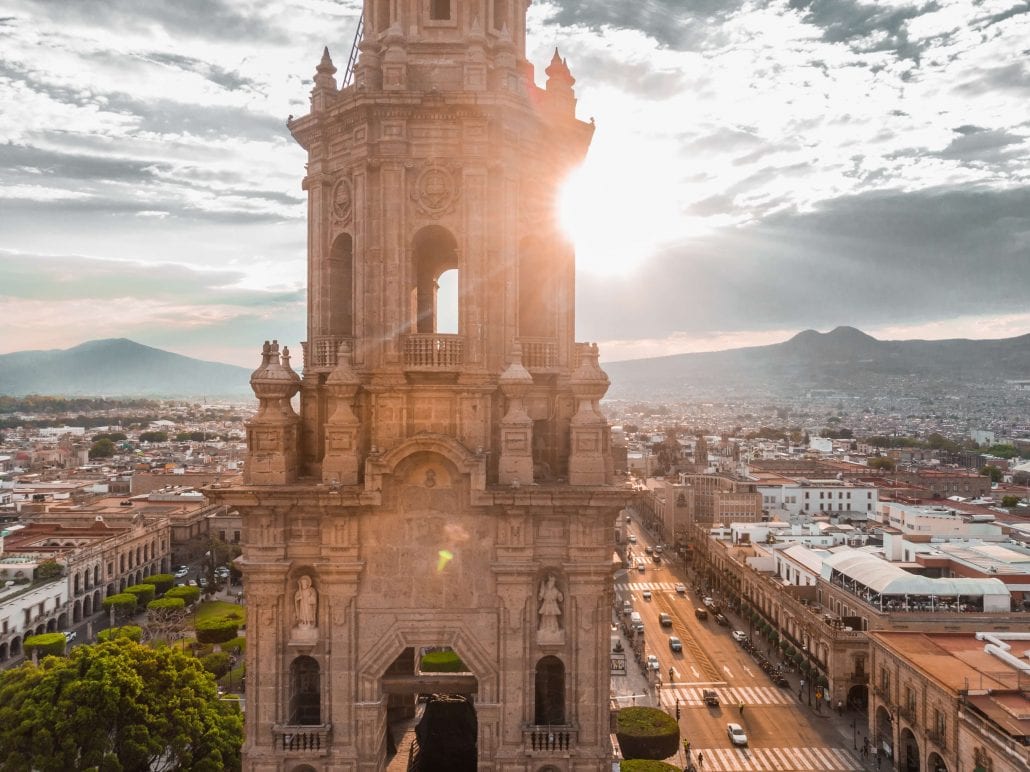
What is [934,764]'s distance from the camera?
153 ft

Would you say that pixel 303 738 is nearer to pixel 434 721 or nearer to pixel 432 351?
pixel 434 721

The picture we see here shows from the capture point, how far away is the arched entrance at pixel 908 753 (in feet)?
166

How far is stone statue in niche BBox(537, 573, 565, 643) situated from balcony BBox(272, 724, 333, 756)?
5.30 meters

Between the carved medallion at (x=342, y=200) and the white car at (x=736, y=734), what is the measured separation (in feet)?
162

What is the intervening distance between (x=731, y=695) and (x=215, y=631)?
44.4m

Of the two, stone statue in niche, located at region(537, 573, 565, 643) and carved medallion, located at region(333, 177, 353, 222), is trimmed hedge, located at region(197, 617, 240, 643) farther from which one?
stone statue in niche, located at region(537, 573, 565, 643)

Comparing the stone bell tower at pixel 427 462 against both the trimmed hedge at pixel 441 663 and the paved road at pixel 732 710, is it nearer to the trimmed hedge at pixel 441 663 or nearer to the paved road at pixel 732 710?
the trimmed hedge at pixel 441 663

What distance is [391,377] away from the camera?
1812 cm

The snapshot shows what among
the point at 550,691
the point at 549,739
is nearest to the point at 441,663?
the point at 550,691

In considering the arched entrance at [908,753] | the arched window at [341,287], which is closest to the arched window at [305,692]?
the arched window at [341,287]

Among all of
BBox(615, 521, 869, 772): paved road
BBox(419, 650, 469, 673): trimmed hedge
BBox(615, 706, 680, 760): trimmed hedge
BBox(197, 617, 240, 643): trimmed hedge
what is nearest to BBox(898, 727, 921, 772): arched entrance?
BBox(615, 521, 869, 772): paved road

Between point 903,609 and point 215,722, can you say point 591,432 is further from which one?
point 903,609

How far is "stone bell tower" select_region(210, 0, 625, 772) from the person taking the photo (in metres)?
17.3

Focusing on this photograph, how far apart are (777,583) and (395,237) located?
237 feet
